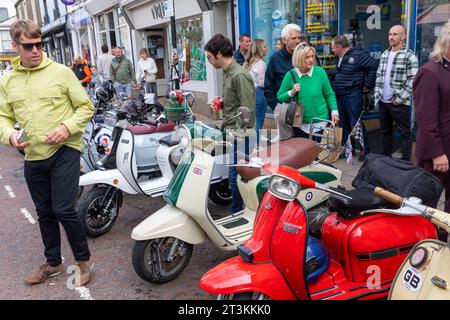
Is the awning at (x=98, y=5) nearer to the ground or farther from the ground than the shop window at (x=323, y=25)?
farther from the ground

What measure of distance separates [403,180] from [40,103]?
2.53 m

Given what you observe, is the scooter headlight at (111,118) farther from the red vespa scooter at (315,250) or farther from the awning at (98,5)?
the awning at (98,5)

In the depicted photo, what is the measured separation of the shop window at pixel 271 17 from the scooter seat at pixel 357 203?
617 centimetres

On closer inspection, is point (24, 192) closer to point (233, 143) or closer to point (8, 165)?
point (8, 165)

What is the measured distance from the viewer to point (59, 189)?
10.7 feet

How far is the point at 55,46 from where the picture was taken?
102 feet

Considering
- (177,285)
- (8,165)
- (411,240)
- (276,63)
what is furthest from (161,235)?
(8,165)

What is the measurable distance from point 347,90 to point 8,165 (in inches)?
252

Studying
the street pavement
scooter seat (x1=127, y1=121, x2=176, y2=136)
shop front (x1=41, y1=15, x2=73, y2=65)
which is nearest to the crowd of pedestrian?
the street pavement

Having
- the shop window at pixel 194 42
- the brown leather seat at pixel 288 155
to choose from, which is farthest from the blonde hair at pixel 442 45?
the shop window at pixel 194 42

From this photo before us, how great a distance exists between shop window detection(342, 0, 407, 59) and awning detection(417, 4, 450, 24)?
217cm

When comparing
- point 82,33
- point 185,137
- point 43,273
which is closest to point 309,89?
point 185,137

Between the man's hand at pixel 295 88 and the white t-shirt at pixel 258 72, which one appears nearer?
the man's hand at pixel 295 88

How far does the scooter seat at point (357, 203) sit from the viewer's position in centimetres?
262
